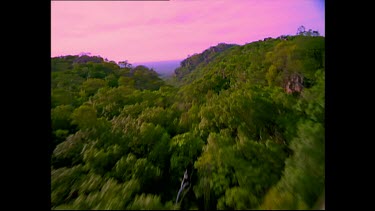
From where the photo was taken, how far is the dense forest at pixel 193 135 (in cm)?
238

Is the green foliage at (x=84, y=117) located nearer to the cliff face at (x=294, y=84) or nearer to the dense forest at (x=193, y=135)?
the dense forest at (x=193, y=135)

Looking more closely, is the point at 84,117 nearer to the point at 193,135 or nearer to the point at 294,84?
the point at 193,135

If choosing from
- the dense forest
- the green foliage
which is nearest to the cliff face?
the dense forest

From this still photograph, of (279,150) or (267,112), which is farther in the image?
(267,112)

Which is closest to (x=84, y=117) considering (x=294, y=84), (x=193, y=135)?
(x=193, y=135)

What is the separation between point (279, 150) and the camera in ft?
8.77

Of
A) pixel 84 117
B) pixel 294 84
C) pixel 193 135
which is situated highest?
pixel 294 84

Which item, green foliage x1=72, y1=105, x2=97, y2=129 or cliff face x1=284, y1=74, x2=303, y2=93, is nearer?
green foliage x1=72, y1=105, x2=97, y2=129

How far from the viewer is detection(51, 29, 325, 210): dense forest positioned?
→ 2.38m

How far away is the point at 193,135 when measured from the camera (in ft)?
10.5

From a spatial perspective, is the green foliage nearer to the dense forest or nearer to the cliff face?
the dense forest
